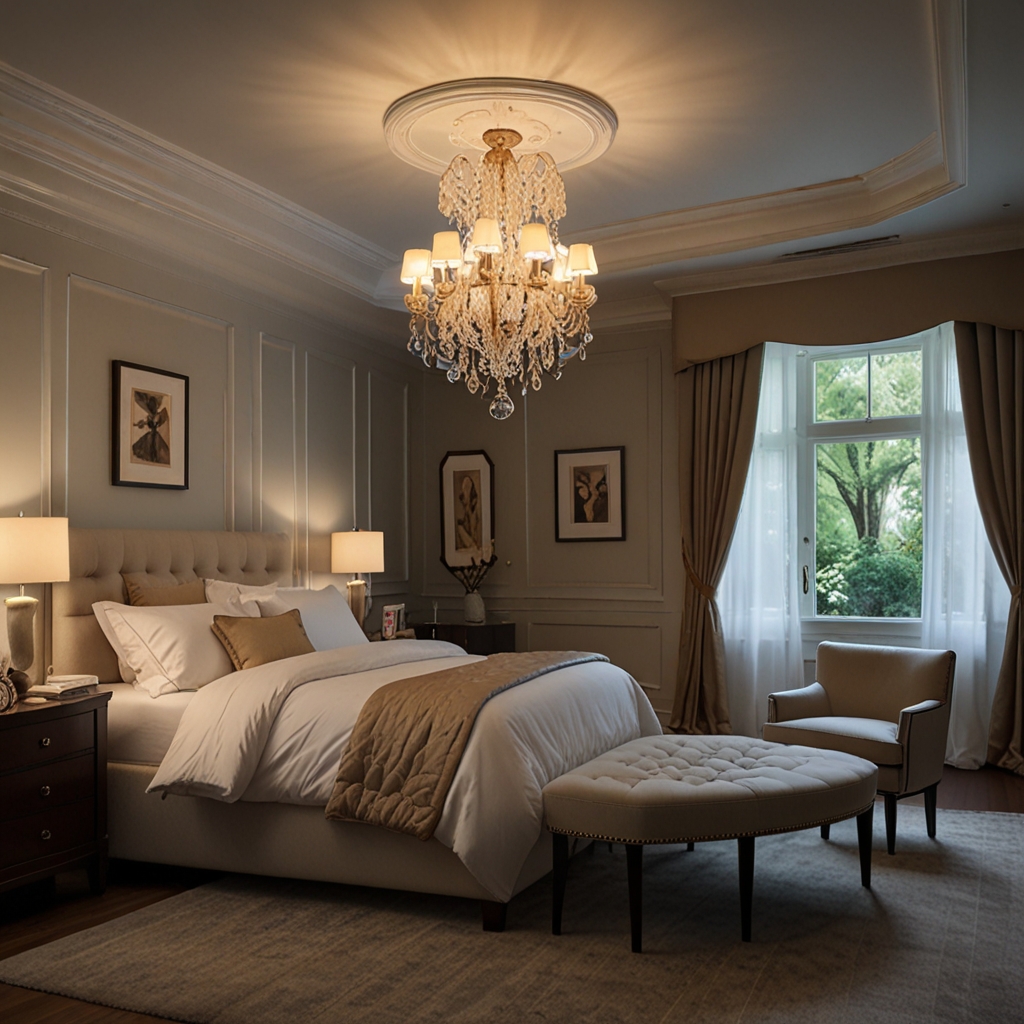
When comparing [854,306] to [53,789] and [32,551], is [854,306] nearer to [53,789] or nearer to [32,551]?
[32,551]

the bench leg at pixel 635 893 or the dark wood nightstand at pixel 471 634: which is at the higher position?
the dark wood nightstand at pixel 471 634

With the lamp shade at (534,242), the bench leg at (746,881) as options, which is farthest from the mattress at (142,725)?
the lamp shade at (534,242)

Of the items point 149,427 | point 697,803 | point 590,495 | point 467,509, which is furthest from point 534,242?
point 467,509

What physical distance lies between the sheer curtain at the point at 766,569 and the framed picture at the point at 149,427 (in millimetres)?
3356

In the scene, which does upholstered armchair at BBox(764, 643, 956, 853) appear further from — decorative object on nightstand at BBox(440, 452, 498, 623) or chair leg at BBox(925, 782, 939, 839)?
decorative object on nightstand at BBox(440, 452, 498, 623)

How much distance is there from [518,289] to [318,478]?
239 centimetres

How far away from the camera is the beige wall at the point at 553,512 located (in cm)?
636

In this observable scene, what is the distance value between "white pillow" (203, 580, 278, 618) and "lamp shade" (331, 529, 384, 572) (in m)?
0.93

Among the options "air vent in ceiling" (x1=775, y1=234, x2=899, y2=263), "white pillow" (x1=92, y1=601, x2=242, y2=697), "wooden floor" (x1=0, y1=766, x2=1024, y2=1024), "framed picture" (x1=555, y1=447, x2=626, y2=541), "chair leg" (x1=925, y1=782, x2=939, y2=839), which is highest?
"air vent in ceiling" (x1=775, y1=234, x2=899, y2=263)

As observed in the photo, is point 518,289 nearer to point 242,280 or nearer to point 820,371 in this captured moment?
point 242,280

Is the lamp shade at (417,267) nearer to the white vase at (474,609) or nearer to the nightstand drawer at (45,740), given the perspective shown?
the nightstand drawer at (45,740)

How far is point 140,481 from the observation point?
4551 mm

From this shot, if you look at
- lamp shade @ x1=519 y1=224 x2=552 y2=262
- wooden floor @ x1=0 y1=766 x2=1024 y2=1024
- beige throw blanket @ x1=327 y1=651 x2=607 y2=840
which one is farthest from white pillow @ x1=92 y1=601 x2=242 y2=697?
lamp shade @ x1=519 y1=224 x2=552 y2=262

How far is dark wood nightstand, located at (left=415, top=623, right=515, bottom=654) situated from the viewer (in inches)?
251
